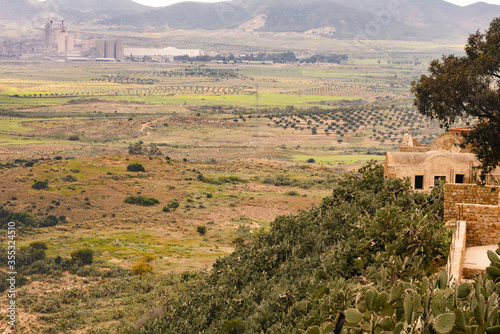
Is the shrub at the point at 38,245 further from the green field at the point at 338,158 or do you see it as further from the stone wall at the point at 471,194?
the green field at the point at 338,158

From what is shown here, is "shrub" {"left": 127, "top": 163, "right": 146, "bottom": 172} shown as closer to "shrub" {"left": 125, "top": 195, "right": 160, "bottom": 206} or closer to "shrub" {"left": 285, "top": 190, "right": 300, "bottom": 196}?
"shrub" {"left": 125, "top": 195, "right": 160, "bottom": 206}

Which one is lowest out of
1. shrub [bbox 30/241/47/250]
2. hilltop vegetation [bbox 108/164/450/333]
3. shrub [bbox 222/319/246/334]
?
shrub [bbox 30/241/47/250]

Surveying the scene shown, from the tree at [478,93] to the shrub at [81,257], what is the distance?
2536cm

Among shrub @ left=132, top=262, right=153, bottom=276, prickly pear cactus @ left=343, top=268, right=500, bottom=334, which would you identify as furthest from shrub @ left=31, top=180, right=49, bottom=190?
prickly pear cactus @ left=343, top=268, right=500, bottom=334

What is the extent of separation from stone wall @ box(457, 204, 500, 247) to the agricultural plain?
18200 mm

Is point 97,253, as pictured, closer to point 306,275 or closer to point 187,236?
point 187,236

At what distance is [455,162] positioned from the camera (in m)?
19.4

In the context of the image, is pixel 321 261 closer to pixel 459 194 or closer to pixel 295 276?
pixel 295 276

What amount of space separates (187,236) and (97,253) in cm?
795

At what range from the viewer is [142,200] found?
178 ft

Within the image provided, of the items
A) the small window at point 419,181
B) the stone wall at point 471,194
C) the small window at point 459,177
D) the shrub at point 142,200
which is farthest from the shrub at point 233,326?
the shrub at point 142,200

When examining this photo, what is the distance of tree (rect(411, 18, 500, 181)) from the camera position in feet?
56.5

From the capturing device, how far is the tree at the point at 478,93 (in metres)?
17.2

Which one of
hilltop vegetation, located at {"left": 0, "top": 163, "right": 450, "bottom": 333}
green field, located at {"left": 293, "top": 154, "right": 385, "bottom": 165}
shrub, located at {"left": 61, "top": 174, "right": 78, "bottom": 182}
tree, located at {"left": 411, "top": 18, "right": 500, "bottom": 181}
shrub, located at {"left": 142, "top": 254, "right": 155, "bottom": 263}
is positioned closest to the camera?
hilltop vegetation, located at {"left": 0, "top": 163, "right": 450, "bottom": 333}
